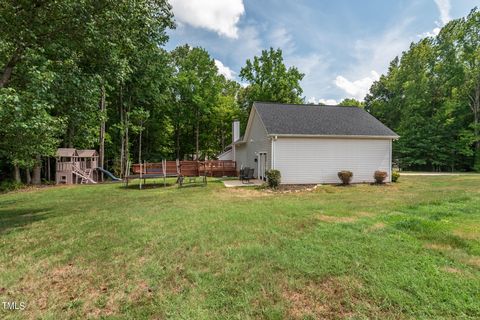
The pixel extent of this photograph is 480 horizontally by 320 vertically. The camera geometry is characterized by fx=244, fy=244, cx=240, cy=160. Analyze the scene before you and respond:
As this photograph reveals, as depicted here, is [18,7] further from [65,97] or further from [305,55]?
[305,55]

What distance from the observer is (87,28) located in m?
6.11

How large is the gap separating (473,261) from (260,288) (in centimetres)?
324

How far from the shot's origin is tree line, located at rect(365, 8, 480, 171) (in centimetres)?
2428

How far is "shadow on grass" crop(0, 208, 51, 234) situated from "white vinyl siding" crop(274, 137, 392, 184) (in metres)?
9.79

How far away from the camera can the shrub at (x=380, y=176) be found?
13.4 m

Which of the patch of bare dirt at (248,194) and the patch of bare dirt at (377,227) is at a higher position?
the patch of bare dirt at (248,194)

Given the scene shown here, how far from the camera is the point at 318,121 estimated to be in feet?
48.2

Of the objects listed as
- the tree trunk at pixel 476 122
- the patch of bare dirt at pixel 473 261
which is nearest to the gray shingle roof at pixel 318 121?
the patch of bare dirt at pixel 473 261

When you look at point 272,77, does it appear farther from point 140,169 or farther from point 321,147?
point 140,169

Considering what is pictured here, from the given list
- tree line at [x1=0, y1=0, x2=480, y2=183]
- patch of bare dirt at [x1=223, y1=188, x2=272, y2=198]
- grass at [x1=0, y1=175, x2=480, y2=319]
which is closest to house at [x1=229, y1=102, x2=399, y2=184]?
patch of bare dirt at [x1=223, y1=188, x2=272, y2=198]

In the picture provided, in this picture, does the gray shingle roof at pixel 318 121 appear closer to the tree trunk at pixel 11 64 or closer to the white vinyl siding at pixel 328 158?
the white vinyl siding at pixel 328 158

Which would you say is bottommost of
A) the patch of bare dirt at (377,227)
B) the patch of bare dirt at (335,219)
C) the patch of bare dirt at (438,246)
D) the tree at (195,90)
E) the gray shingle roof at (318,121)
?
the patch of bare dirt at (438,246)

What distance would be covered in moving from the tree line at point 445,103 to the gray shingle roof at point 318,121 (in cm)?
1442

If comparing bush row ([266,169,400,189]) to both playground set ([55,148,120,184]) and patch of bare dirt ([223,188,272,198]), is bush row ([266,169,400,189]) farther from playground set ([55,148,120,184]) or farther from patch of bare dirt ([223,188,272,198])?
playground set ([55,148,120,184])
